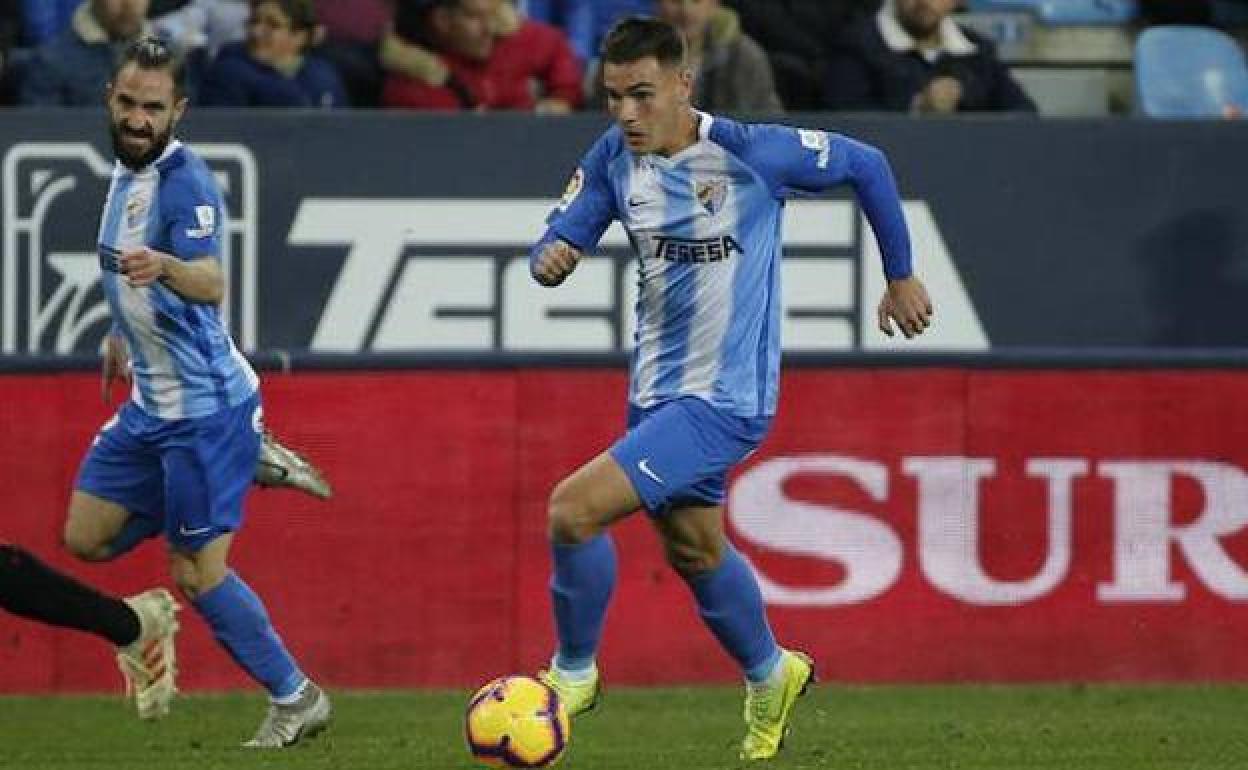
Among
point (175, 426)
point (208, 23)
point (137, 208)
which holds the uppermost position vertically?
point (137, 208)

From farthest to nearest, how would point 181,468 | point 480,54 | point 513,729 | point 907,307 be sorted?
point 480,54
point 181,468
point 907,307
point 513,729

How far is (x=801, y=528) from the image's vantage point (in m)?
11.6

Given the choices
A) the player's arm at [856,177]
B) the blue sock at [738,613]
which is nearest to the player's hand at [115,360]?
the blue sock at [738,613]

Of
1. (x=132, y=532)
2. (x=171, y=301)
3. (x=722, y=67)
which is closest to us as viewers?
(x=171, y=301)

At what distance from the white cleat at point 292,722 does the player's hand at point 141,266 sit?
1.50m

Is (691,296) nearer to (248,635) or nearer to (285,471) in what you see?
(248,635)

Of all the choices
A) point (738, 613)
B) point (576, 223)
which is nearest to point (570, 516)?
point (738, 613)

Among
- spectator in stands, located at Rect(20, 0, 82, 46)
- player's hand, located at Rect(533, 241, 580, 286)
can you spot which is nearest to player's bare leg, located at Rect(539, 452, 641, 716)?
player's hand, located at Rect(533, 241, 580, 286)

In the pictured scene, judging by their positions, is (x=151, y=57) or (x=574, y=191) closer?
(x=574, y=191)

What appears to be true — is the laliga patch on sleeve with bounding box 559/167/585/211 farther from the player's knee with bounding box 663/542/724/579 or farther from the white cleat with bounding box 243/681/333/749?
the white cleat with bounding box 243/681/333/749

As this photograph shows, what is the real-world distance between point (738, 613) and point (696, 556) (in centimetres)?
20

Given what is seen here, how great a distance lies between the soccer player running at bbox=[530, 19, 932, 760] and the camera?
8.77 metres

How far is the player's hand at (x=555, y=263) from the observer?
8.69 m

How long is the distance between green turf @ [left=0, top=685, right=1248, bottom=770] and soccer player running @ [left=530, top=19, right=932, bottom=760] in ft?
1.73
